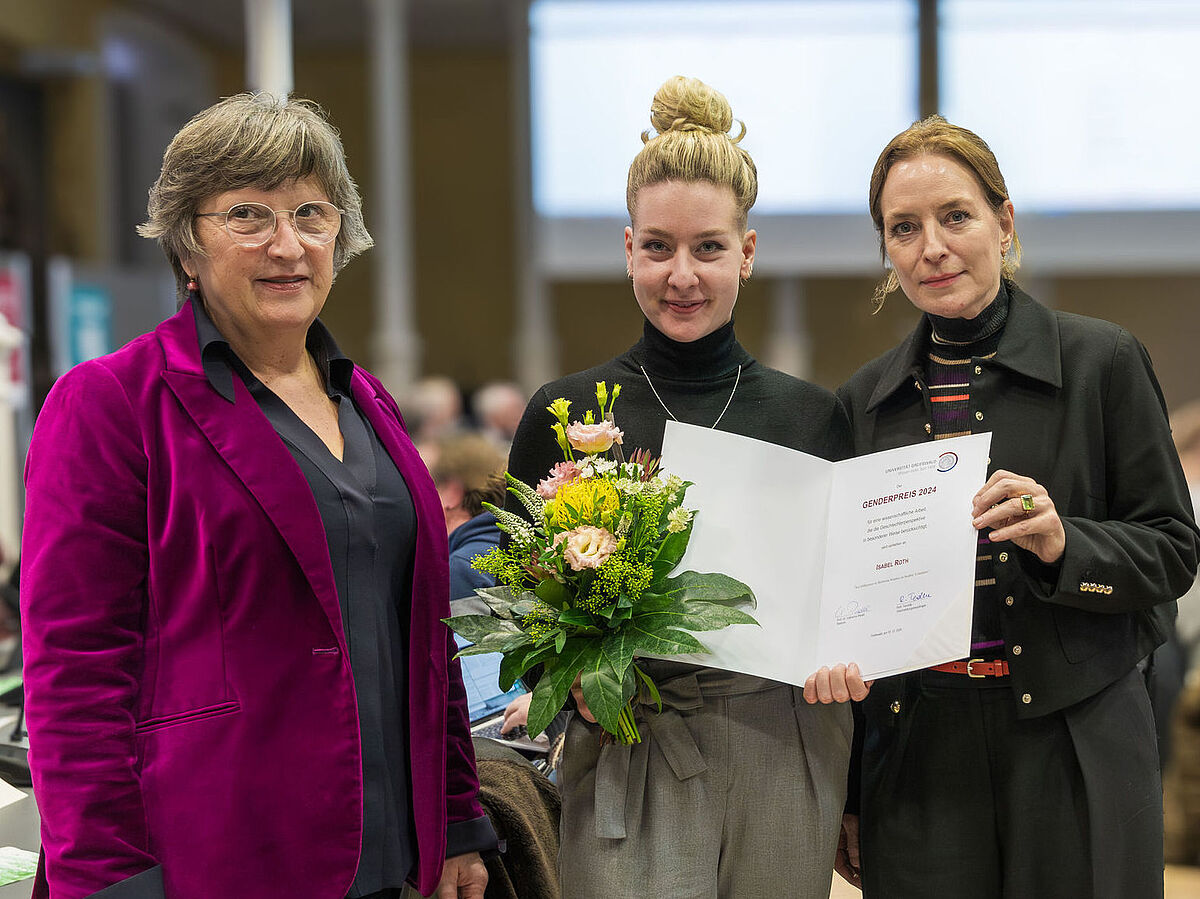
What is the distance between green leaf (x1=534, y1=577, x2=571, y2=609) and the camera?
1751 mm

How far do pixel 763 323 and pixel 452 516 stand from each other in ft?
48.1

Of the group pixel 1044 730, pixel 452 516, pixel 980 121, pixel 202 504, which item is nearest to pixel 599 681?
pixel 202 504

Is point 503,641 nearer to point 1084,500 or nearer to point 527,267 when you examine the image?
point 1084,500

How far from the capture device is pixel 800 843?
1.87 m

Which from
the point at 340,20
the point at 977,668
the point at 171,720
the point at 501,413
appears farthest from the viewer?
the point at 340,20

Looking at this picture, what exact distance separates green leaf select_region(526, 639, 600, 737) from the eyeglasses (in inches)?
26.5

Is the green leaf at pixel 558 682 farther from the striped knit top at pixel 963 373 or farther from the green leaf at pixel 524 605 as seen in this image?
the striped knit top at pixel 963 373

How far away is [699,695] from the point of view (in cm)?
190

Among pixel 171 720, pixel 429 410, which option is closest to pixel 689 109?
pixel 171 720

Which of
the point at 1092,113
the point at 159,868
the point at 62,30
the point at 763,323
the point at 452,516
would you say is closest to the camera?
the point at 159,868

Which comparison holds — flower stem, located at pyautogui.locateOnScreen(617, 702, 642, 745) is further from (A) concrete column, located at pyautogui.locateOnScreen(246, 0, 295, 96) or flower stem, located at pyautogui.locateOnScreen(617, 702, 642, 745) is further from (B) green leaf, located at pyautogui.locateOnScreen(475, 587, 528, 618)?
(A) concrete column, located at pyautogui.locateOnScreen(246, 0, 295, 96)

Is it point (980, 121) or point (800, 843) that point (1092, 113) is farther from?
point (800, 843)

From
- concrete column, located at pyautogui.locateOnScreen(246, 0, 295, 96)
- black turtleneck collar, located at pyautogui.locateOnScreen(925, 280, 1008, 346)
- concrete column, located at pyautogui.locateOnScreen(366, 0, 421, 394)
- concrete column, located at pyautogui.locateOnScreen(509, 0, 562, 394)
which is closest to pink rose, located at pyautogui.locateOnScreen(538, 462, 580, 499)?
black turtleneck collar, located at pyautogui.locateOnScreen(925, 280, 1008, 346)

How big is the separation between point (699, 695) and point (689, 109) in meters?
0.92
